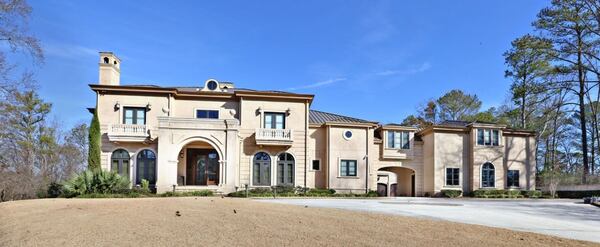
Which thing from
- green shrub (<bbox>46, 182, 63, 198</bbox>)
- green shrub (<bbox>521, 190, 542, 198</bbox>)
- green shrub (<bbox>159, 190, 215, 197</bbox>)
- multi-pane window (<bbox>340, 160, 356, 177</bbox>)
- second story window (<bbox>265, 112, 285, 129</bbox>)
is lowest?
green shrub (<bbox>521, 190, 542, 198</bbox>)

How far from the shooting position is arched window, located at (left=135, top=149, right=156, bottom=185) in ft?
88.1

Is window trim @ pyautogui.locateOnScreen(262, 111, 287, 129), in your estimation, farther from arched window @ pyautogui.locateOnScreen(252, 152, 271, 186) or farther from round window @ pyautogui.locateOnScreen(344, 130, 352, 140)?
round window @ pyautogui.locateOnScreen(344, 130, 352, 140)

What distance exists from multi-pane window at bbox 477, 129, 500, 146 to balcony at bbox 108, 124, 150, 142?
2321 cm

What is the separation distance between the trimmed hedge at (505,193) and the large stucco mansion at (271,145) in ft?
3.29

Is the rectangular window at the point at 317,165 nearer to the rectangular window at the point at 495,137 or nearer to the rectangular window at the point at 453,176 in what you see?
the rectangular window at the point at 453,176

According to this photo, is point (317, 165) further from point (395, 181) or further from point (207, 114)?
point (395, 181)

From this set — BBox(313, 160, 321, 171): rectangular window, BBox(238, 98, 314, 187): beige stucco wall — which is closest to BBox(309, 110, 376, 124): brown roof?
BBox(238, 98, 314, 187): beige stucco wall

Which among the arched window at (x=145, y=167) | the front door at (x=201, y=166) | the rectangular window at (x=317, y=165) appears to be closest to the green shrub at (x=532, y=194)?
the rectangular window at (x=317, y=165)

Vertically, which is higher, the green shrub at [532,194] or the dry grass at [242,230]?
the dry grass at [242,230]

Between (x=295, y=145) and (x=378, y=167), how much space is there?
7094mm

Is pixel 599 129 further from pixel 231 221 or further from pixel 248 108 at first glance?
pixel 231 221

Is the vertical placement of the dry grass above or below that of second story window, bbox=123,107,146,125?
below

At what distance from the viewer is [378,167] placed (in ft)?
105

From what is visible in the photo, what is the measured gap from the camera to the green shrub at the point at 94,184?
20.4m
